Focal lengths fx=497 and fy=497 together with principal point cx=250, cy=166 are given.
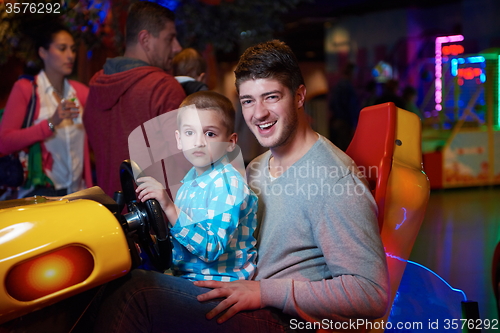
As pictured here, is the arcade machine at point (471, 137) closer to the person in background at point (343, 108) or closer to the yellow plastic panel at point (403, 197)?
the person in background at point (343, 108)

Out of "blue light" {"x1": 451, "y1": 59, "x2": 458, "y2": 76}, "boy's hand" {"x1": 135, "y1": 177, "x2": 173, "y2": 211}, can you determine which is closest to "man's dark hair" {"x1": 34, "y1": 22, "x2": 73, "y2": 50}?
"boy's hand" {"x1": 135, "y1": 177, "x2": 173, "y2": 211}

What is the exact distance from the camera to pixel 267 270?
1416mm

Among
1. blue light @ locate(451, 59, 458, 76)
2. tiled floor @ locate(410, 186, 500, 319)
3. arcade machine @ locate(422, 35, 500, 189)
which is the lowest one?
tiled floor @ locate(410, 186, 500, 319)

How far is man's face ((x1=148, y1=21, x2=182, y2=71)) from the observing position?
220 centimetres

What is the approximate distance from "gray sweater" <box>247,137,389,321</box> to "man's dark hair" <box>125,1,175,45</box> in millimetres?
1084

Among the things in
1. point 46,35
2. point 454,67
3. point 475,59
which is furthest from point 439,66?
point 46,35

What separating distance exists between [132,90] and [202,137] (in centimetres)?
69

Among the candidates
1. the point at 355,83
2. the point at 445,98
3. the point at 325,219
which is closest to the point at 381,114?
the point at 325,219

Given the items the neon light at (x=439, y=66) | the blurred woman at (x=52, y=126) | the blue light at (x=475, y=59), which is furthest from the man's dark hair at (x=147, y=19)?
the neon light at (x=439, y=66)

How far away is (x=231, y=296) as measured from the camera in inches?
50.4

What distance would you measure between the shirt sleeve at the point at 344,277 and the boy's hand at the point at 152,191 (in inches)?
13.3

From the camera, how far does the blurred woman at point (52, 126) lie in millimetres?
2543

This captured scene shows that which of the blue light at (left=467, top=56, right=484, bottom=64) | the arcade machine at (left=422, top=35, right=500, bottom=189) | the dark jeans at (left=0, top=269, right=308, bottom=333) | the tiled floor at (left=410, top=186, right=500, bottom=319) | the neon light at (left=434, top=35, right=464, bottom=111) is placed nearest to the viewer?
the dark jeans at (left=0, top=269, right=308, bottom=333)

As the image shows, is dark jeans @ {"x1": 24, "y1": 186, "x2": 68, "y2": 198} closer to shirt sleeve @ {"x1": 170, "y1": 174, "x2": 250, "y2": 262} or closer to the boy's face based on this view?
the boy's face
